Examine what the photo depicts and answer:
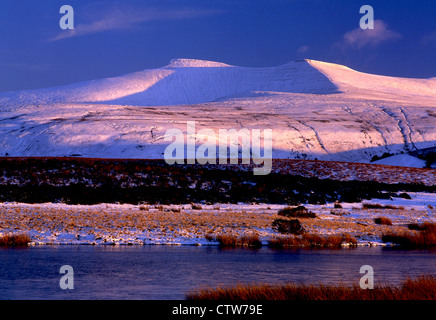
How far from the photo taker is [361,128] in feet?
329

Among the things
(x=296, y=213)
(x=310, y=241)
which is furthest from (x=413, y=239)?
(x=296, y=213)

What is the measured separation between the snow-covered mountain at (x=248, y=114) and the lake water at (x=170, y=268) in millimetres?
49707

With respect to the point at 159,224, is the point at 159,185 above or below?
above

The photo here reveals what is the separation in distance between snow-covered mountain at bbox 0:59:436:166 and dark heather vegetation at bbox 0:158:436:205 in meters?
19.8

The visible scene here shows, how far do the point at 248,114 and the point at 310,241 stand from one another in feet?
255

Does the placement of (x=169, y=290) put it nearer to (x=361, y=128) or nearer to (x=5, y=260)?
(x=5, y=260)

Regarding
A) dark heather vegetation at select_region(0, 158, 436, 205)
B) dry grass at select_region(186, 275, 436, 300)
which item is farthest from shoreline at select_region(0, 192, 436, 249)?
A: dry grass at select_region(186, 275, 436, 300)

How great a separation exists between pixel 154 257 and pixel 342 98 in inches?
4264

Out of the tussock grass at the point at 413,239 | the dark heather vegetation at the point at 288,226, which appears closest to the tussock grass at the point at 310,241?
the dark heather vegetation at the point at 288,226

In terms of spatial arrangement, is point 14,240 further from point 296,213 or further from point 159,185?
point 159,185

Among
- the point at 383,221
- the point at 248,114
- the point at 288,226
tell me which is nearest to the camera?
the point at 288,226

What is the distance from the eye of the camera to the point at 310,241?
87.6ft
